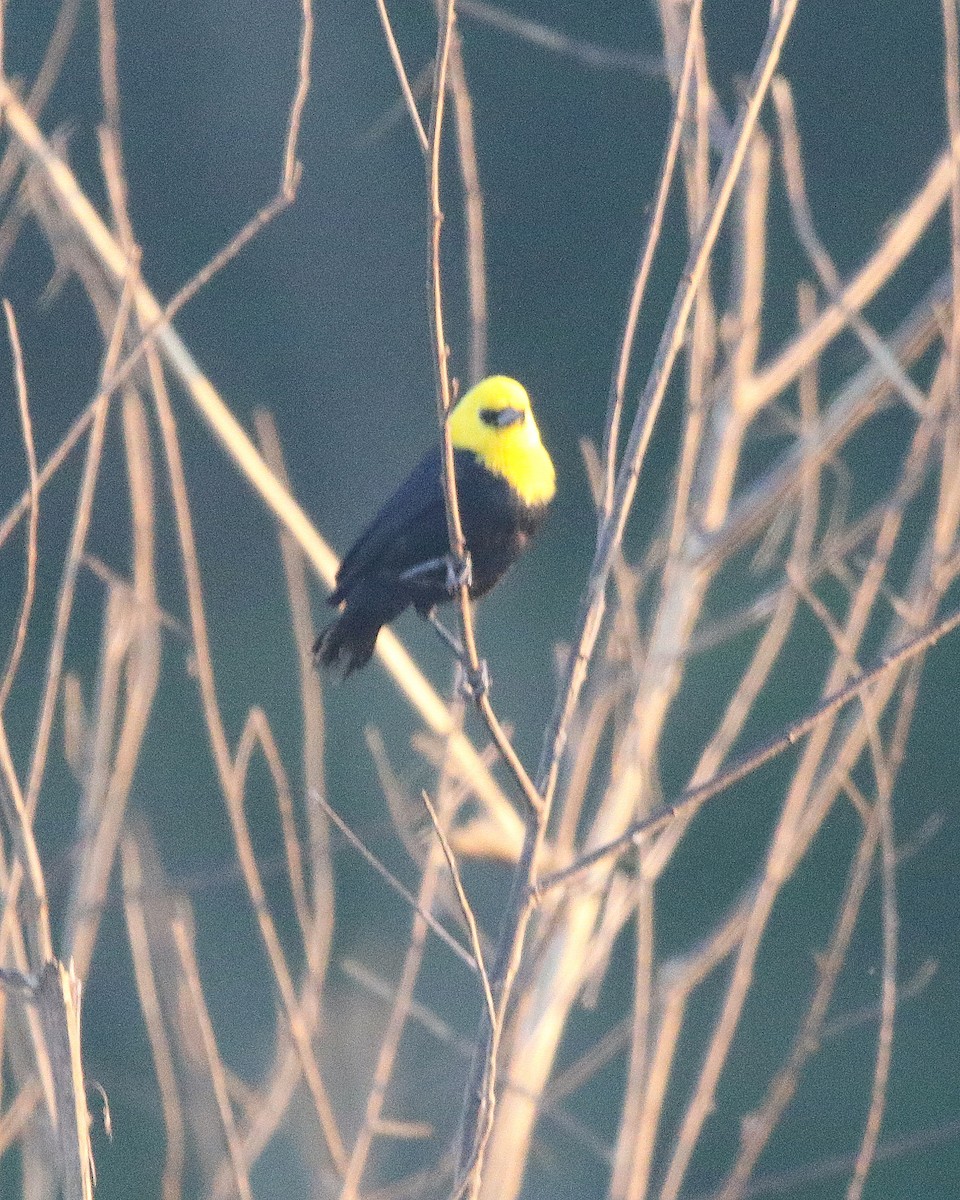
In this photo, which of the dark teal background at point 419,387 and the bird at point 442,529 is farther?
the dark teal background at point 419,387

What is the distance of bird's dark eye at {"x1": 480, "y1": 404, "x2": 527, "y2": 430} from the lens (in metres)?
3.76

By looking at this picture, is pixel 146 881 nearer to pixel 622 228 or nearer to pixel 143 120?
pixel 622 228

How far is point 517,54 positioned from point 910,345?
31.5 feet

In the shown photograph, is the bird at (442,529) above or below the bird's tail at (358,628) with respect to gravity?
above

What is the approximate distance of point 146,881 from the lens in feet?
12.2

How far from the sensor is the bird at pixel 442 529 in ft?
11.5

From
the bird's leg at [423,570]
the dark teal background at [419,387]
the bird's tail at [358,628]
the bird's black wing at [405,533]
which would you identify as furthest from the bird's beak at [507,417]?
the dark teal background at [419,387]

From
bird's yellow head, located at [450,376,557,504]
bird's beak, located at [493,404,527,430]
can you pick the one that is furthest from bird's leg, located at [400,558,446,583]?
bird's beak, located at [493,404,527,430]

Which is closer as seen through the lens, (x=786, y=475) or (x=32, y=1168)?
(x=32, y=1168)

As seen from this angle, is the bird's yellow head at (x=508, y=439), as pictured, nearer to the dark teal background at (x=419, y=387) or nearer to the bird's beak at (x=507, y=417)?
the bird's beak at (x=507, y=417)

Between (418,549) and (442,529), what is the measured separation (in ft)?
0.19

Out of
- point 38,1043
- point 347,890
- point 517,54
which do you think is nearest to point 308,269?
point 517,54

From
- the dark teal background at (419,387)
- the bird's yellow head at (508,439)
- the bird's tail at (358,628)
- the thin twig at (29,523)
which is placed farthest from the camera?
the dark teal background at (419,387)

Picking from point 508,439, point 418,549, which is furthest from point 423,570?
point 508,439
